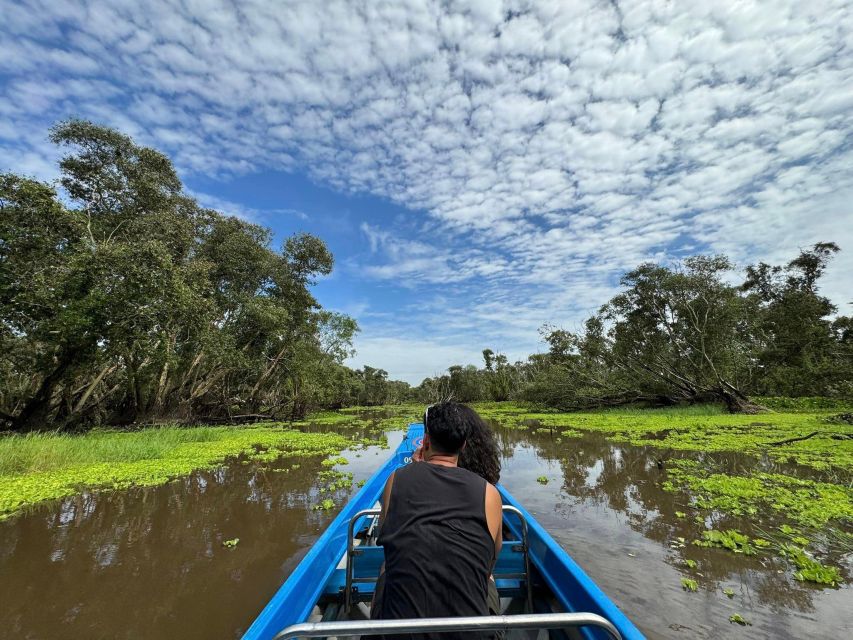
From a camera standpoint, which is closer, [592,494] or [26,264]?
[592,494]

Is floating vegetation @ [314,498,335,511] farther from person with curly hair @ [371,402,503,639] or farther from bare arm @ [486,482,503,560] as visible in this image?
bare arm @ [486,482,503,560]

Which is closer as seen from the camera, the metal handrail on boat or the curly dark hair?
the metal handrail on boat

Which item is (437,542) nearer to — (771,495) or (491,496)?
(491,496)

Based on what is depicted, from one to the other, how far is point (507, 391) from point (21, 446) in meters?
40.6

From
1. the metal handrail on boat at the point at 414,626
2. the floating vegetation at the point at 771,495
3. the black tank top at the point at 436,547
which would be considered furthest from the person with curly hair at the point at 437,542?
the floating vegetation at the point at 771,495

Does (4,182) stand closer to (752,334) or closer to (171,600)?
(171,600)

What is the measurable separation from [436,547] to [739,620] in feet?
9.89

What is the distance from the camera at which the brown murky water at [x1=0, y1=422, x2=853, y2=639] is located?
2.90 m

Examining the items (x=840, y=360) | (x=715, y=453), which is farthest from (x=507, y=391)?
(x=715, y=453)

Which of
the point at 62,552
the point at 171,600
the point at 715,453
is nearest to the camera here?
the point at 171,600

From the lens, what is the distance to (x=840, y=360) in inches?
602

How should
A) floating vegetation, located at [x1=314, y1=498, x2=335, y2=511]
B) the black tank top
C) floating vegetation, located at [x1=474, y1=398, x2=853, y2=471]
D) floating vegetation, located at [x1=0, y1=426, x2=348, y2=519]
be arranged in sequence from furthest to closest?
floating vegetation, located at [x1=474, y1=398, x2=853, y2=471], floating vegetation, located at [x1=0, y1=426, x2=348, y2=519], floating vegetation, located at [x1=314, y1=498, x2=335, y2=511], the black tank top

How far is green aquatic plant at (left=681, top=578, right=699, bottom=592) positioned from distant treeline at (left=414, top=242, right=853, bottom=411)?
17.2 meters

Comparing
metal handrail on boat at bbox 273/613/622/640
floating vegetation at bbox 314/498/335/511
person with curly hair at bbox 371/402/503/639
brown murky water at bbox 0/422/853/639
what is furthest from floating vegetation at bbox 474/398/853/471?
metal handrail on boat at bbox 273/613/622/640
